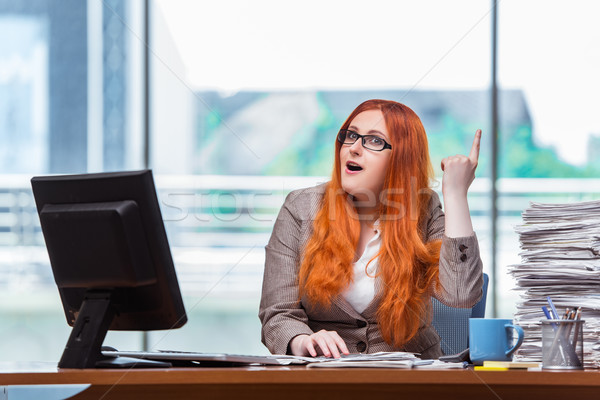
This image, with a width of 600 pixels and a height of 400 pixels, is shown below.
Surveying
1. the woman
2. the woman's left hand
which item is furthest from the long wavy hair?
the woman's left hand

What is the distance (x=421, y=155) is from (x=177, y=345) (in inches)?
72.0

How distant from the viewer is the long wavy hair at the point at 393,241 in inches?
67.5

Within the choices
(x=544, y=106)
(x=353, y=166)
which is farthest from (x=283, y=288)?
(x=544, y=106)

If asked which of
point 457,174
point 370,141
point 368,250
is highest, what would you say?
point 370,141

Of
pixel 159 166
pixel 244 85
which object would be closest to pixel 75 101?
pixel 159 166

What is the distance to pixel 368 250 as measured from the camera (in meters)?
1.83

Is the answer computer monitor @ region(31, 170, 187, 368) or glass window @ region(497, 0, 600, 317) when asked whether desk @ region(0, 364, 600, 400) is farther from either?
glass window @ region(497, 0, 600, 317)

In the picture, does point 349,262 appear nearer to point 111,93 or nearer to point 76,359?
point 76,359

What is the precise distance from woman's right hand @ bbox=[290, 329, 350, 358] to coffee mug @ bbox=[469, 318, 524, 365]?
0.30 m

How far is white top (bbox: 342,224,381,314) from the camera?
176cm

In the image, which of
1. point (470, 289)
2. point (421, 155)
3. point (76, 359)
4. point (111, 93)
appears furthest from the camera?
point (111, 93)

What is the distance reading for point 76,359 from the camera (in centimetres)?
111

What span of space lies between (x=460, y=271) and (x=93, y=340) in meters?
0.81

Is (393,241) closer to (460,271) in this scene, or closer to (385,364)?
(460,271)
